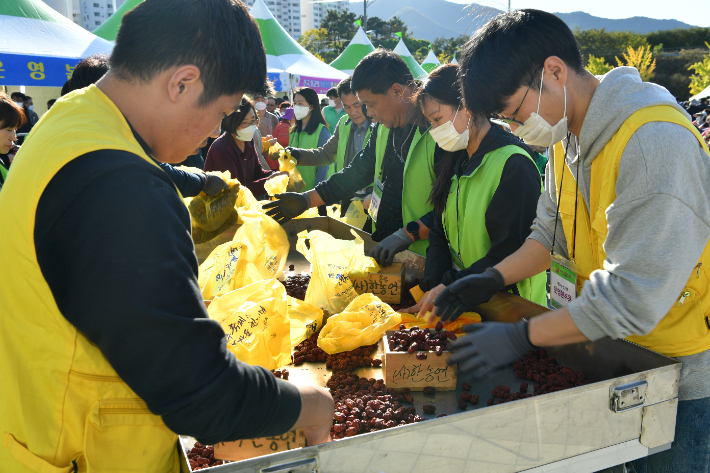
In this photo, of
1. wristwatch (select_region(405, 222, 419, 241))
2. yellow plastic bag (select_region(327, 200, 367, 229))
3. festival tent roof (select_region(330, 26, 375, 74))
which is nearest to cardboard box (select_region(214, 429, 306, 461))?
wristwatch (select_region(405, 222, 419, 241))

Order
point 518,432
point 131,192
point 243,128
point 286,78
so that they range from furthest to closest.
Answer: point 286,78 → point 243,128 → point 518,432 → point 131,192

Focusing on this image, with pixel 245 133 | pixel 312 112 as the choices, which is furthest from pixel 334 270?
pixel 312 112

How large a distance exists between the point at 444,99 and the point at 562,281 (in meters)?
1.20

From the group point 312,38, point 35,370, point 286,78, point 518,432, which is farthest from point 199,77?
point 312,38

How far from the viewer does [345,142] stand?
17.6 feet

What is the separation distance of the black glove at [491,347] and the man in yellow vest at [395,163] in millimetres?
1271

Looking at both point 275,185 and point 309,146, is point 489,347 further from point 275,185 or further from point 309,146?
point 309,146

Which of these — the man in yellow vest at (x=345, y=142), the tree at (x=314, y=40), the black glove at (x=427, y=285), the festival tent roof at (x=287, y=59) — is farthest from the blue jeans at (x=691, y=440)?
the tree at (x=314, y=40)

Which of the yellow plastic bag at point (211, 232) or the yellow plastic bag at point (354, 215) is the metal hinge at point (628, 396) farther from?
the yellow plastic bag at point (354, 215)

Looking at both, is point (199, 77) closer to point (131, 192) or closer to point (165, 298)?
point (131, 192)

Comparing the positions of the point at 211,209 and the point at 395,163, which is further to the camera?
the point at 395,163

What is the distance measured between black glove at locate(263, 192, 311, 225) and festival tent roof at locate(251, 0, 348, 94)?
36.7 ft

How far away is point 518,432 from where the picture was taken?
133cm

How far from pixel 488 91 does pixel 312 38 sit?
6059 centimetres
